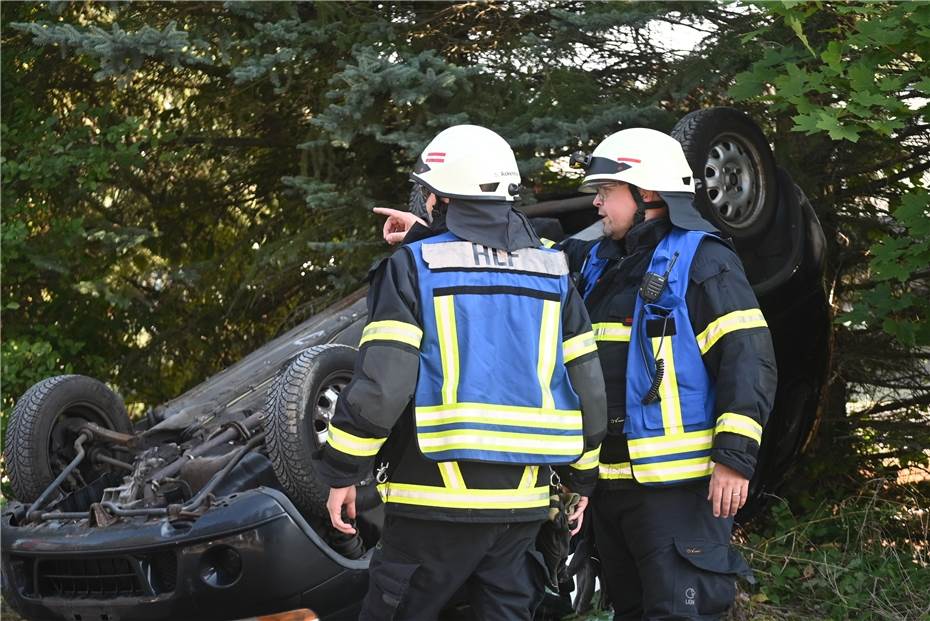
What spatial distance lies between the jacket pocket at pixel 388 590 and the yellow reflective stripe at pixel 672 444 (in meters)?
0.80

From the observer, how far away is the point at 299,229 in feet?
25.9

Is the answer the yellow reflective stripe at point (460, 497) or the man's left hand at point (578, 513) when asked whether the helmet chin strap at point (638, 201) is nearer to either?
the man's left hand at point (578, 513)

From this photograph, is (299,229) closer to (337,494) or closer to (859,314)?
(859,314)

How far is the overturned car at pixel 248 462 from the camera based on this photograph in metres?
3.89

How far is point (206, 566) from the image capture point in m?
3.89

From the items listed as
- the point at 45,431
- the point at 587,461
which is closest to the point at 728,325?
the point at 587,461

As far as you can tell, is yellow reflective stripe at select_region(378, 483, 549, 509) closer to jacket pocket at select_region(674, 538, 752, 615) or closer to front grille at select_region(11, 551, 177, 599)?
jacket pocket at select_region(674, 538, 752, 615)

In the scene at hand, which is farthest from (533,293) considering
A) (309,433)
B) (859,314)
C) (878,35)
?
(859,314)

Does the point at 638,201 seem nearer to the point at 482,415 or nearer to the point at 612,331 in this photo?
the point at 612,331

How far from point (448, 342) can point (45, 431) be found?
8.53 ft

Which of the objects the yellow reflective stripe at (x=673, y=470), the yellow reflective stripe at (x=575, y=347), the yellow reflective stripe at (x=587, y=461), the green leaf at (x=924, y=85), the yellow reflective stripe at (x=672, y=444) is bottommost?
the yellow reflective stripe at (x=673, y=470)

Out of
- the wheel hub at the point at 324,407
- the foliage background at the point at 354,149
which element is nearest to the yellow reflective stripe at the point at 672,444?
the wheel hub at the point at 324,407

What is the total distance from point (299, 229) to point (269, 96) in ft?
3.11

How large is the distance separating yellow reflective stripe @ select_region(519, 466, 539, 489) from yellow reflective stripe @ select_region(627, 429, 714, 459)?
1.42 feet
